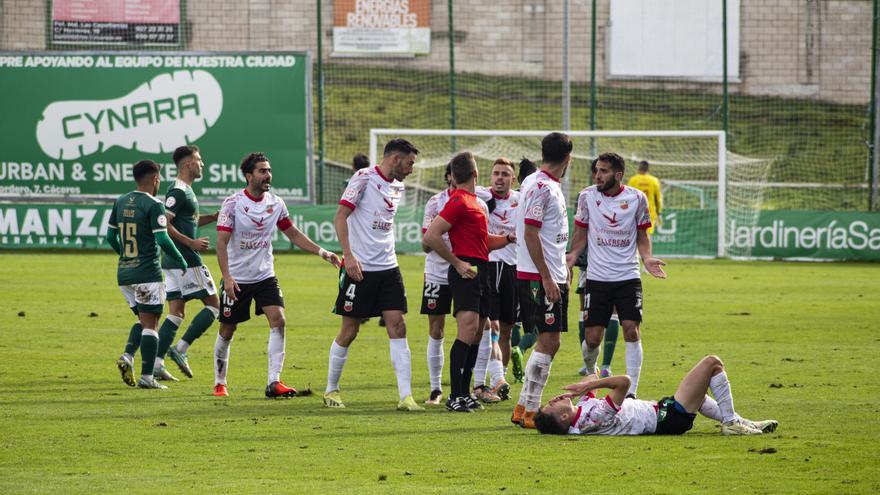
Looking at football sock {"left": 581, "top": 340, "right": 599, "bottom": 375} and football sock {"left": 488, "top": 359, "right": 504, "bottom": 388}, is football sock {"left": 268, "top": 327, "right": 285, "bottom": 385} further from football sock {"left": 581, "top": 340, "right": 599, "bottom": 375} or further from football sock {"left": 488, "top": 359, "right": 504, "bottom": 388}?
football sock {"left": 581, "top": 340, "right": 599, "bottom": 375}

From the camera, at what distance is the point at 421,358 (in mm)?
14414

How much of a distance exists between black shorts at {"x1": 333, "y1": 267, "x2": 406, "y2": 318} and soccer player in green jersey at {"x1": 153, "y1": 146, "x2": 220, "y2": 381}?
2.60 metres

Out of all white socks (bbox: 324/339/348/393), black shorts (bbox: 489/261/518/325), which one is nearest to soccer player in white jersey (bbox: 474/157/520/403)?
black shorts (bbox: 489/261/518/325)

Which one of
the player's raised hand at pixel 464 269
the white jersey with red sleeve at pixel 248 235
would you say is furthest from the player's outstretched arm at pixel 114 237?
the player's raised hand at pixel 464 269

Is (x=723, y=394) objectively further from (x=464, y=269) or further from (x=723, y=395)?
(x=464, y=269)

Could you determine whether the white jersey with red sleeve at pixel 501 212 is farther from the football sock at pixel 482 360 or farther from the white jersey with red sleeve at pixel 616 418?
the white jersey with red sleeve at pixel 616 418

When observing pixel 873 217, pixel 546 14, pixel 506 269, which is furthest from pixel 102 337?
pixel 546 14

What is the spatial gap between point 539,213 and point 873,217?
2204cm

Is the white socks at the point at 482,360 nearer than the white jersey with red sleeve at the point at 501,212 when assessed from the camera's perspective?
Yes

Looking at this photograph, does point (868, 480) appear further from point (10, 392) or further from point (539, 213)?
point (10, 392)

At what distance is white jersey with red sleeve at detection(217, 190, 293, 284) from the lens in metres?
11.6

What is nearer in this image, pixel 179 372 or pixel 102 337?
pixel 179 372

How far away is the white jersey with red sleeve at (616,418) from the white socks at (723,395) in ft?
1.52

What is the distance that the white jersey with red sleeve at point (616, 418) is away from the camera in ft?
30.6
